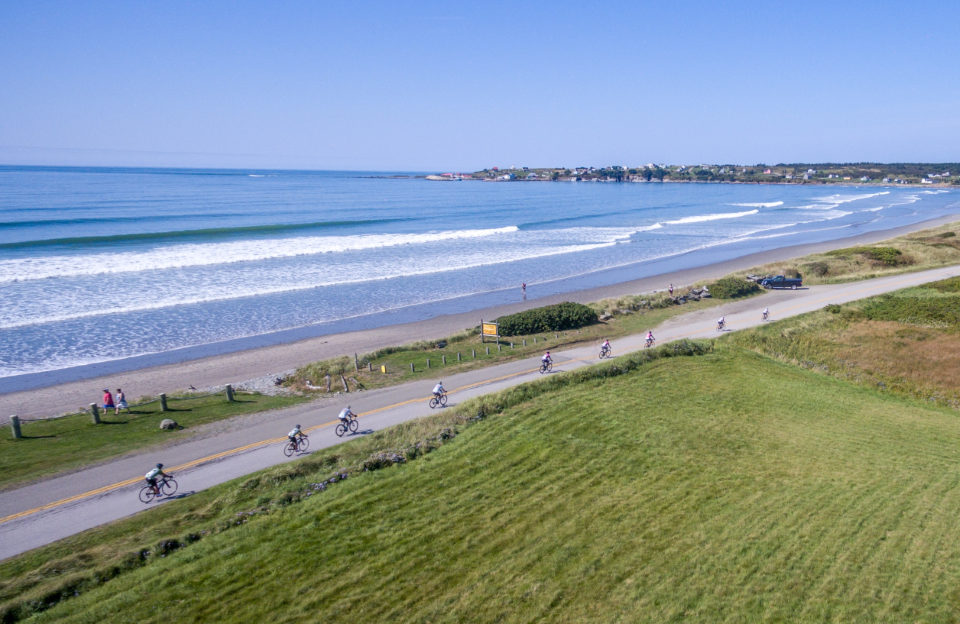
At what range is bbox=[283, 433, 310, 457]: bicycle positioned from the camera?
1694cm

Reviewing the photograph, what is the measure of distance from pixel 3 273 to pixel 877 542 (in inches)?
2406

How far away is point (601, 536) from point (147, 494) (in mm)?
11062

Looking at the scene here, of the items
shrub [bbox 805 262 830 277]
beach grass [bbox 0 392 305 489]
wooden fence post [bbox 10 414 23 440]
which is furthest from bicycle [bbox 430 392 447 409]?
shrub [bbox 805 262 830 277]

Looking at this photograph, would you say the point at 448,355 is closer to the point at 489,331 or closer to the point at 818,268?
the point at 489,331

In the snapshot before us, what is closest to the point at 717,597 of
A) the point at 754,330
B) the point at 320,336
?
the point at 754,330

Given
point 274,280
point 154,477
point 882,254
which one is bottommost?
point 882,254

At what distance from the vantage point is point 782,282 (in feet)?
138

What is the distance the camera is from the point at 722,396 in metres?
21.4

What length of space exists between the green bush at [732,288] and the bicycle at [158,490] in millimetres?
34552

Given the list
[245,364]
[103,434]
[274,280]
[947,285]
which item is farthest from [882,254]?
[103,434]

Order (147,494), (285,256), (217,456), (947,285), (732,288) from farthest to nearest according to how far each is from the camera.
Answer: (285,256)
(732,288)
(947,285)
(217,456)
(147,494)

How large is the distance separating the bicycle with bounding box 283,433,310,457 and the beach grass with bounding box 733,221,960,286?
4012 centimetres

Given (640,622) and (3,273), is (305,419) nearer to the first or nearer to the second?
(640,622)

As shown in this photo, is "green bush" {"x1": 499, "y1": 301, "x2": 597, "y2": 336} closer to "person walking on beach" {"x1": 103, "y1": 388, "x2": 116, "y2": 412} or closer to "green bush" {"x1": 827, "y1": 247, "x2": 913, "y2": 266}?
"person walking on beach" {"x1": 103, "y1": 388, "x2": 116, "y2": 412}
